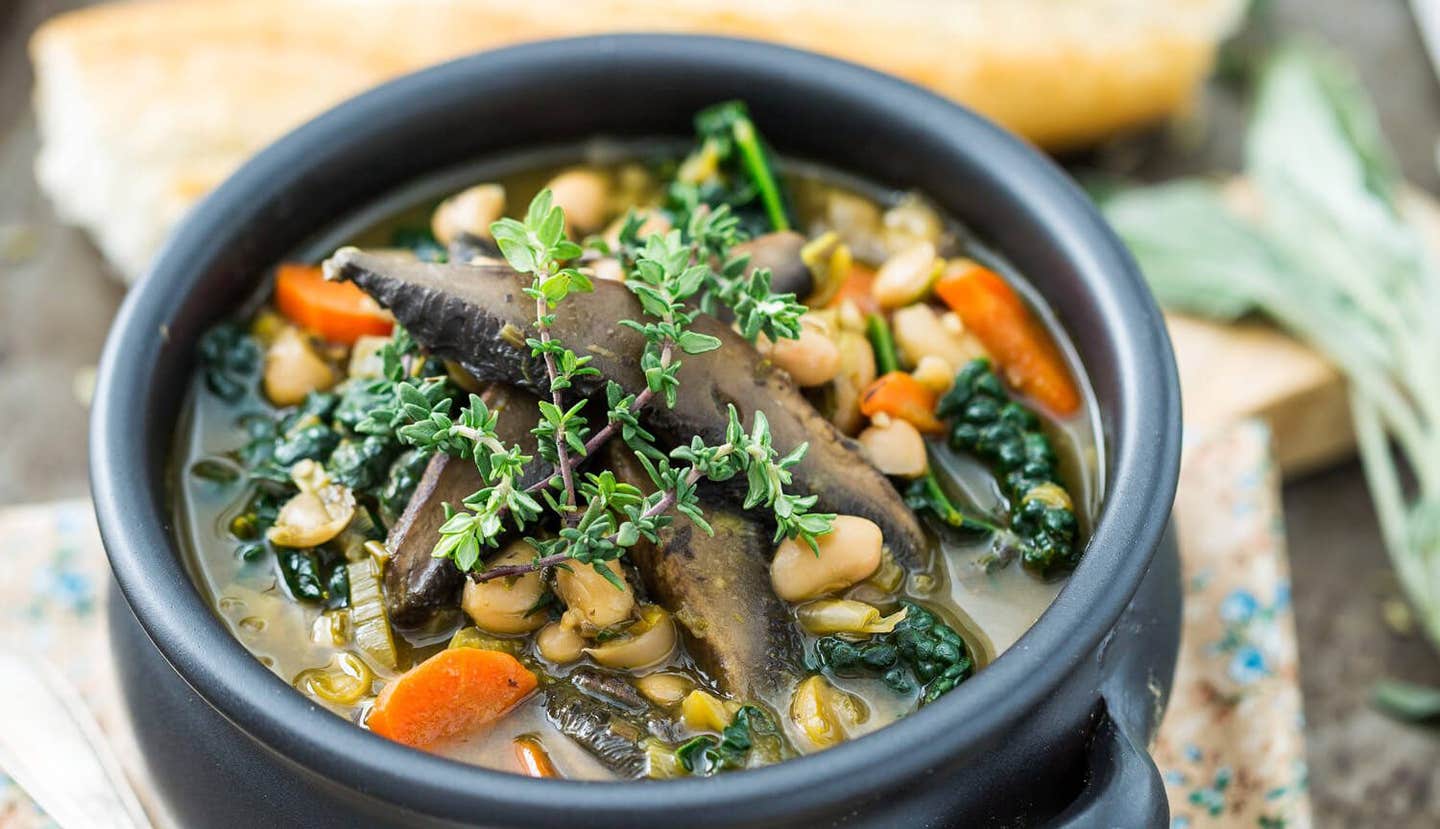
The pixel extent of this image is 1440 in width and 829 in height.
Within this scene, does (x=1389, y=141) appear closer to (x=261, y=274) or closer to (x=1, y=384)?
(x=261, y=274)

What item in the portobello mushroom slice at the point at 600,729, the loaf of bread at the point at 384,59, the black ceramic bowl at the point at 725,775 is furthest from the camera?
the loaf of bread at the point at 384,59

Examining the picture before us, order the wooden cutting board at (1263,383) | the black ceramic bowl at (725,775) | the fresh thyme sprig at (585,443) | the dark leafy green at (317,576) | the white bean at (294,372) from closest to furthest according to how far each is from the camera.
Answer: the black ceramic bowl at (725,775) → the fresh thyme sprig at (585,443) → the dark leafy green at (317,576) → the white bean at (294,372) → the wooden cutting board at (1263,383)

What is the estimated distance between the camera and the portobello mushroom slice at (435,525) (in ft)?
6.74

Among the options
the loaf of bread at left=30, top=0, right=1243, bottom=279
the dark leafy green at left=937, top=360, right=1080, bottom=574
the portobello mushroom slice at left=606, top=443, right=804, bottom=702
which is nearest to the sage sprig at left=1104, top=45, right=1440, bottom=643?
the loaf of bread at left=30, top=0, right=1243, bottom=279

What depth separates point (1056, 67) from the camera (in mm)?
4121

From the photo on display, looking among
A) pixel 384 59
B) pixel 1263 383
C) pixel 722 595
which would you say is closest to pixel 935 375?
pixel 722 595

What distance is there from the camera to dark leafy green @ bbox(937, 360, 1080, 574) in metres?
2.18

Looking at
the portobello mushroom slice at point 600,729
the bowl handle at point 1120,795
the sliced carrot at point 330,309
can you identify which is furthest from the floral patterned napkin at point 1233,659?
the sliced carrot at point 330,309

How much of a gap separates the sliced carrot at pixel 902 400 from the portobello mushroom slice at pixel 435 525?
544mm

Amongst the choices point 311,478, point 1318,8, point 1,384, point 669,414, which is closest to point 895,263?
point 669,414

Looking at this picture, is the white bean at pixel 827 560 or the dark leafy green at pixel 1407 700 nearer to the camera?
the white bean at pixel 827 560

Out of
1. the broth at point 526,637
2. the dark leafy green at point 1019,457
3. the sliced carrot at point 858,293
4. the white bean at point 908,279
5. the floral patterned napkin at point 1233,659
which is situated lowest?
the floral patterned napkin at point 1233,659

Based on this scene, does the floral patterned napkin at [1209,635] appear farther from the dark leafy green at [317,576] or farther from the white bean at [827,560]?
the white bean at [827,560]

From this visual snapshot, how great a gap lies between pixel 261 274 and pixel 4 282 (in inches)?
79.2
